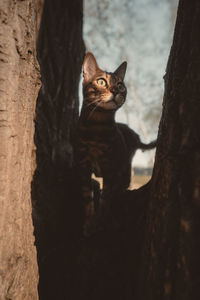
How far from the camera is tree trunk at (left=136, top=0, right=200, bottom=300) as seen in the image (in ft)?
2.47

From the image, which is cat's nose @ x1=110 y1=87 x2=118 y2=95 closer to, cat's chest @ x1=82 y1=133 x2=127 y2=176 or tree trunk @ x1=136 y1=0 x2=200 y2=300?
cat's chest @ x1=82 y1=133 x2=127 y2=176

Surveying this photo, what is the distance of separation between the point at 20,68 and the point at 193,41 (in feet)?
2.69

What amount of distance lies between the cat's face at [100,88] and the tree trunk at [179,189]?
3.74 feet

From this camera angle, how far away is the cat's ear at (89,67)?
235cm

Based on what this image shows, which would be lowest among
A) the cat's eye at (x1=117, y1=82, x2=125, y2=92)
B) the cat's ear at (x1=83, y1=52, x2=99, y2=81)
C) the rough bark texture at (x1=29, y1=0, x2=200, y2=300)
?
the rough bark texture at (x1=29, y1=0, x2=200, y2=300)

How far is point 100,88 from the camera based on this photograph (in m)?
2.26

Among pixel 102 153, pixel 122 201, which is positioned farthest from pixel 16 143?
pixel 102 153

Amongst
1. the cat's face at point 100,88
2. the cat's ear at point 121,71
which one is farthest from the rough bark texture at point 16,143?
the cat's ear at point 121,71

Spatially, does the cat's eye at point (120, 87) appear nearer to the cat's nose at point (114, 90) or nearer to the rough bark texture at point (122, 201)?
the cat's nose at point (114, 90)

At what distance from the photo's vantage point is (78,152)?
2297mm


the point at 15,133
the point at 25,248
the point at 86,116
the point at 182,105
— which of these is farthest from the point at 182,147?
the point at 86,116

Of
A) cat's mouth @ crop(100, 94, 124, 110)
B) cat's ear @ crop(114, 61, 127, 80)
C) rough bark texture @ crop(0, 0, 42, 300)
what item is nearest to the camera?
rough bark texture @ crop(0, 0, 42, 300)

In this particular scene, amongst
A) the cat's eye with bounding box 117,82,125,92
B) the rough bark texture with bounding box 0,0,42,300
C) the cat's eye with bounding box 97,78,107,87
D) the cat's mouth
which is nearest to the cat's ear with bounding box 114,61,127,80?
the cat's eye with bounding box 117,82,125,92

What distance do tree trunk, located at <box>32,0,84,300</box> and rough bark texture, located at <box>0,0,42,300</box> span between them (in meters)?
0.61
